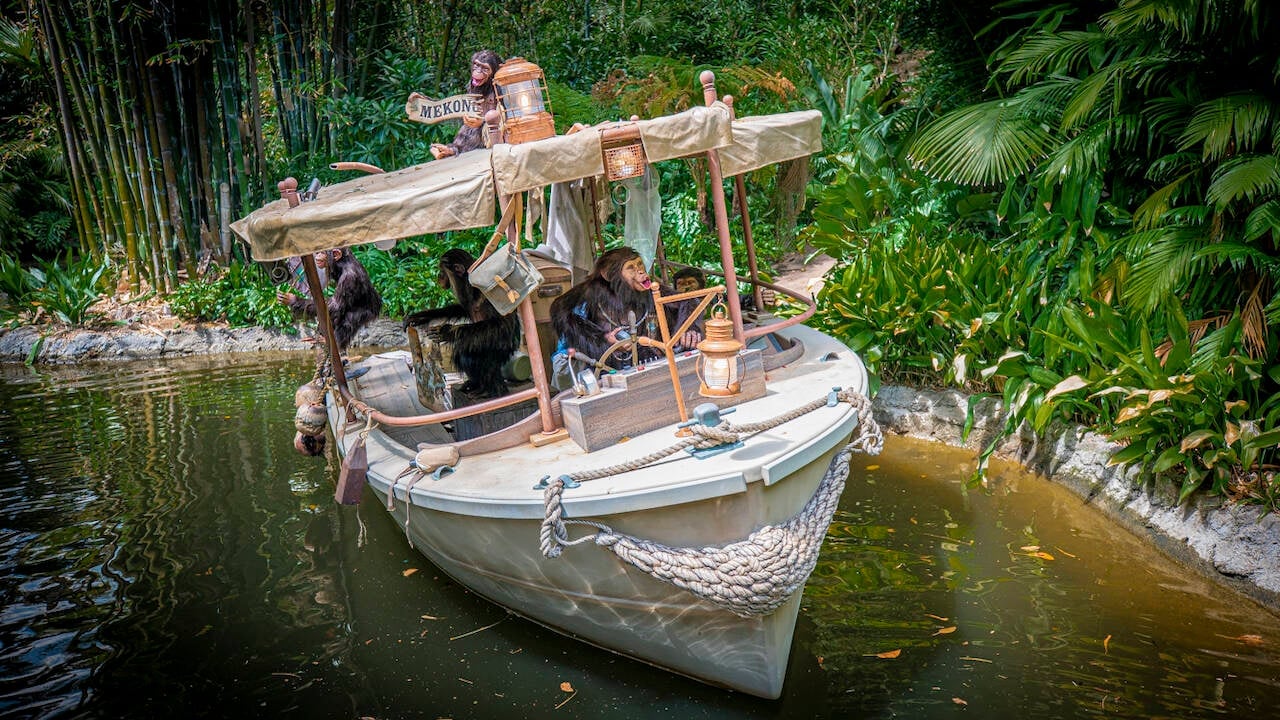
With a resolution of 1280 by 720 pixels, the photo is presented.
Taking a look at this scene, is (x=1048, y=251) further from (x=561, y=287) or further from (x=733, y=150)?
(x=561, y=287)

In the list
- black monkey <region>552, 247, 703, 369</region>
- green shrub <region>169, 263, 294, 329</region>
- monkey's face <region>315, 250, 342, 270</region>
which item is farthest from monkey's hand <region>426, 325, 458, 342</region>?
green shrub <region>169, 263, 294, 329</region>

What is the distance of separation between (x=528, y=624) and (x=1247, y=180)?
166 inches

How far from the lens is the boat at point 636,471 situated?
3625 millimetres

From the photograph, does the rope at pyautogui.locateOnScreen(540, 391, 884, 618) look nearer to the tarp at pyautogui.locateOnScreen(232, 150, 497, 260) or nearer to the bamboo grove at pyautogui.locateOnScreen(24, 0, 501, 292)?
Answer: the tarp at pyautogui.locateOnScreen(232, 150, 497, 260)

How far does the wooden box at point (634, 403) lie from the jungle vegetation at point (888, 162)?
6.09 feet

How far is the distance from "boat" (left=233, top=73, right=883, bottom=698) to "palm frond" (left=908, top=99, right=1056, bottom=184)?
182 cm

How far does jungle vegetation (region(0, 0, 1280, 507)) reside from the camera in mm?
4883

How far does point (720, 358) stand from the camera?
3928 millimetres

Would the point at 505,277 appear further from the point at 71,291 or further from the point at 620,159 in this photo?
the point at 71,291

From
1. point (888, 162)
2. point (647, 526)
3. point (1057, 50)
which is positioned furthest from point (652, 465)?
point (888, 162)

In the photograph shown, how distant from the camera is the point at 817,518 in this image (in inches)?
156

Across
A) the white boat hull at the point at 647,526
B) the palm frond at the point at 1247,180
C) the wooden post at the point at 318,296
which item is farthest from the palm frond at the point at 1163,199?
the wooden post at the point at 318,296

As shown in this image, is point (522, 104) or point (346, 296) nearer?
point (522, 104)

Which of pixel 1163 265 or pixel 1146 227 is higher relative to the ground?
pixel 1146 227
